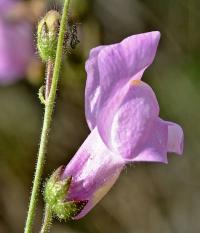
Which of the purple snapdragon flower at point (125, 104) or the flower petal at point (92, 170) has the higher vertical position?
the purple snapdragon flower at point (125, 104)

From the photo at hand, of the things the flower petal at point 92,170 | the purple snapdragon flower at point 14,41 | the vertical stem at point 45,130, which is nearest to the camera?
the vertical stem at point 45,130

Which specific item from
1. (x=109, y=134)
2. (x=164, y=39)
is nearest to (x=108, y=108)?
(x=109, y=134)

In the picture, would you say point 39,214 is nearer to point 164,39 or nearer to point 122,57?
point 164,39

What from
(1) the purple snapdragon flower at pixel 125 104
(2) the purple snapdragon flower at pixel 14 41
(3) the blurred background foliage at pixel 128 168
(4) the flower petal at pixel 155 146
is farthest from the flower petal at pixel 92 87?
(3) the blurred background foliage at pixel 128 168

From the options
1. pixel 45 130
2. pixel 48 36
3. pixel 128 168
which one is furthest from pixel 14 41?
pixel 45 130

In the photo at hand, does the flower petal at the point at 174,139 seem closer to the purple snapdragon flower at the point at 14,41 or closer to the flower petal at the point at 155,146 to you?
the flower petal at the point at 155,146

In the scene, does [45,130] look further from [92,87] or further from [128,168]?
[128,168]
